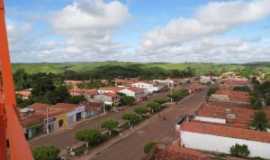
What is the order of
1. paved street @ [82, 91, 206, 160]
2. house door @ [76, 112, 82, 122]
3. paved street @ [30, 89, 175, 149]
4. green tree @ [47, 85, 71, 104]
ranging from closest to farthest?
paved street @ [82, 91, 206, 160] → paved street @ [30, 89, 175, 149] → house door @ [76, 112, 82, 122] → green tree @ [47, 85, 71, 104]

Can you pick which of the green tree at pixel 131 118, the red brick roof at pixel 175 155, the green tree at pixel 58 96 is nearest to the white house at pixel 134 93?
the green tree at pixel 58 96

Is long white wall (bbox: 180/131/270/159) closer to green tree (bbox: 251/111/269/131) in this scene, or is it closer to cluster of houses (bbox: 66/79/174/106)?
green tree (bbox: 251/111/269/131)

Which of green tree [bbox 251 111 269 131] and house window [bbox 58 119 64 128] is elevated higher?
green tree [bbox 251 111 269 131]

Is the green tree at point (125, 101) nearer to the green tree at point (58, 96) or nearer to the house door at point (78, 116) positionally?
the green tree at point (58, 96)

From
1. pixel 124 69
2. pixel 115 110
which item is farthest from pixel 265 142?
pixel 124 69

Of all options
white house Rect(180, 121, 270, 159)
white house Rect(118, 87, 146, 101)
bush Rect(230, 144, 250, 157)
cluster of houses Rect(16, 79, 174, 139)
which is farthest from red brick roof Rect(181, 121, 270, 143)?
white house Rect(118, 87, 146, 101)

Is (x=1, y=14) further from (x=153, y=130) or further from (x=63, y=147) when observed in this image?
(x=153, y=130)

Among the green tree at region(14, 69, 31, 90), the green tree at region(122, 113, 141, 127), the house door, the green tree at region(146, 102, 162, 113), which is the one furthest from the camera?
the green tree at region(14, 69, 31, 90)

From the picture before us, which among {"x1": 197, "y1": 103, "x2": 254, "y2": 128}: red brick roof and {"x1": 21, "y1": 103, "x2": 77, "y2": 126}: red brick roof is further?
{"x1": 197, "y1": 103, "x2": 254, "y2": 128}: red brick roof

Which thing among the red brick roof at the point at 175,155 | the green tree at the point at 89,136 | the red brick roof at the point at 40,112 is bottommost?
the green tree at the point at 89,136
